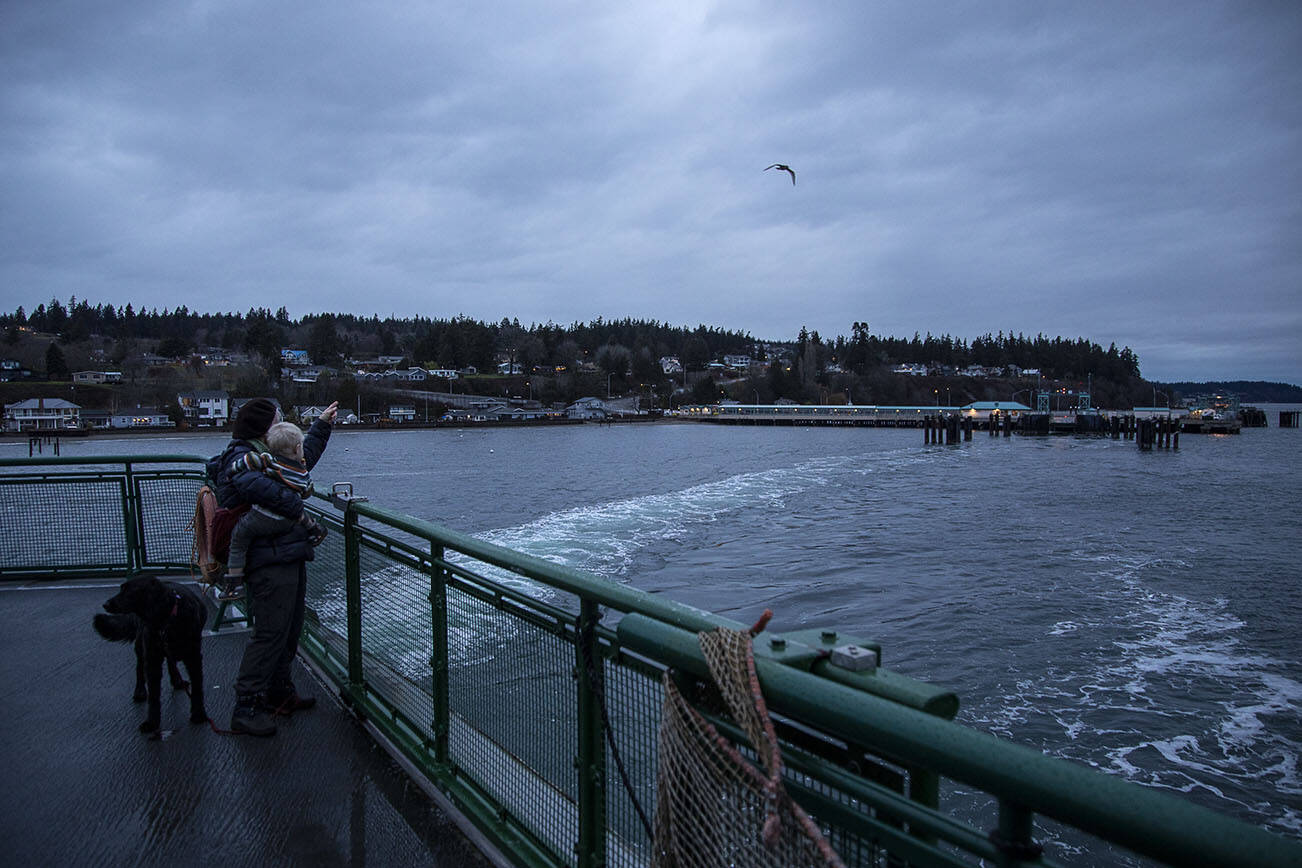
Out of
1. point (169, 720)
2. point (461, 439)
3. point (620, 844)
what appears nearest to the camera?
point (620, 844)

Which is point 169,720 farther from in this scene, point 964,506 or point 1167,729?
point 964,506

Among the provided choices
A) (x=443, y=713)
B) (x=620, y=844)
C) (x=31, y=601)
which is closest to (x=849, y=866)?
(x=620, y=844)

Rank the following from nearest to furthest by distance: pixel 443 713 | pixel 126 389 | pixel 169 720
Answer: pixel 443 713 < pixel 169 720 < pixel 126 389

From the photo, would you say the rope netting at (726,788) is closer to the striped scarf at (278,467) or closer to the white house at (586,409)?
the striped scarf at (278,467)

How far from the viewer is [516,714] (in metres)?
3.47

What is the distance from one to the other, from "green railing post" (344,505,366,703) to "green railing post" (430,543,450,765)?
105 cm

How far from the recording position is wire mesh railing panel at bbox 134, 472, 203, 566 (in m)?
7.91

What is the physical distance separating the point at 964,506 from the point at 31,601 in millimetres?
29107

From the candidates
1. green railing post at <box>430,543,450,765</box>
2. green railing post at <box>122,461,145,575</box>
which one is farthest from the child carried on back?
green railing post at <box>122,461,145,575</box>

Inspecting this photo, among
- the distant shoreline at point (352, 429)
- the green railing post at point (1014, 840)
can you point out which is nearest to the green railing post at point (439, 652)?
the green railing post at point (1014, 840)

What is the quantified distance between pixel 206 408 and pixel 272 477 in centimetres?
14183

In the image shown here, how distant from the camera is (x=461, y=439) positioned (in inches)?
4043

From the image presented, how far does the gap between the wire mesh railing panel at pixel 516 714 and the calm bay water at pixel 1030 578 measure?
25.2 feet

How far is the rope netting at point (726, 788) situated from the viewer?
5.47ft
